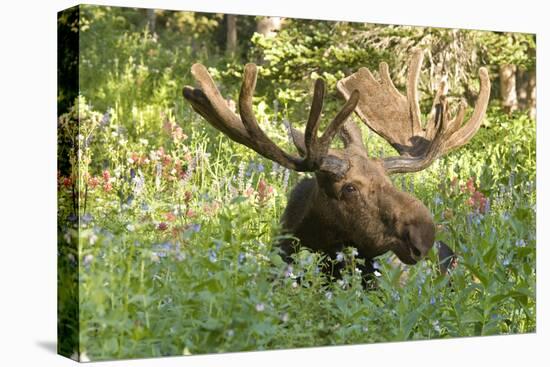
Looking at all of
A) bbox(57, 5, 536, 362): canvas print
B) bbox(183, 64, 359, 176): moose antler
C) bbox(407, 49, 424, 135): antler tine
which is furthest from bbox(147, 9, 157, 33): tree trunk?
bbox(407, 49, 424, 135): antler tine

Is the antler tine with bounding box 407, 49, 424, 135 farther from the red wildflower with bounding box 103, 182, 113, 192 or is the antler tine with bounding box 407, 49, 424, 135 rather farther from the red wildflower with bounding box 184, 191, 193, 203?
the red wildflower with bounding box 103, 182, 113, 192

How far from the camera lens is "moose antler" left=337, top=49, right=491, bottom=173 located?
7.17m

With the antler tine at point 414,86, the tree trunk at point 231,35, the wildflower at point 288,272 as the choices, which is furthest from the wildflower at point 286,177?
the antler tine at point 414,86

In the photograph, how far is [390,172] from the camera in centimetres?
703

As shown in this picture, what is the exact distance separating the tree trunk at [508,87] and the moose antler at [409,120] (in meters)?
0.32

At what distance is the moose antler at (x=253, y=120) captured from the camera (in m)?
6.48

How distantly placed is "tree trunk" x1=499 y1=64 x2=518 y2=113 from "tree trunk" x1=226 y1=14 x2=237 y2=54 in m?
1.86

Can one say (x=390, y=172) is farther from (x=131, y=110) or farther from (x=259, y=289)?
(x=131, y=110)

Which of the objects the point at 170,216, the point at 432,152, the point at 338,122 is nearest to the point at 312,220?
the point at 338,122

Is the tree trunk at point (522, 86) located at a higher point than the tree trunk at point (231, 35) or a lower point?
lower

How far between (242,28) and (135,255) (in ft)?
4.83

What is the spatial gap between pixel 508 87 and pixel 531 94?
168 mm

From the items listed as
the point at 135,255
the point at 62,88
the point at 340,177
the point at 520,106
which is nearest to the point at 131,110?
the point at 62,88

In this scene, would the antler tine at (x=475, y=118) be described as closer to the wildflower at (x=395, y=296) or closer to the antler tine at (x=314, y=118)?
the wildflower at (x=395, y=296)
